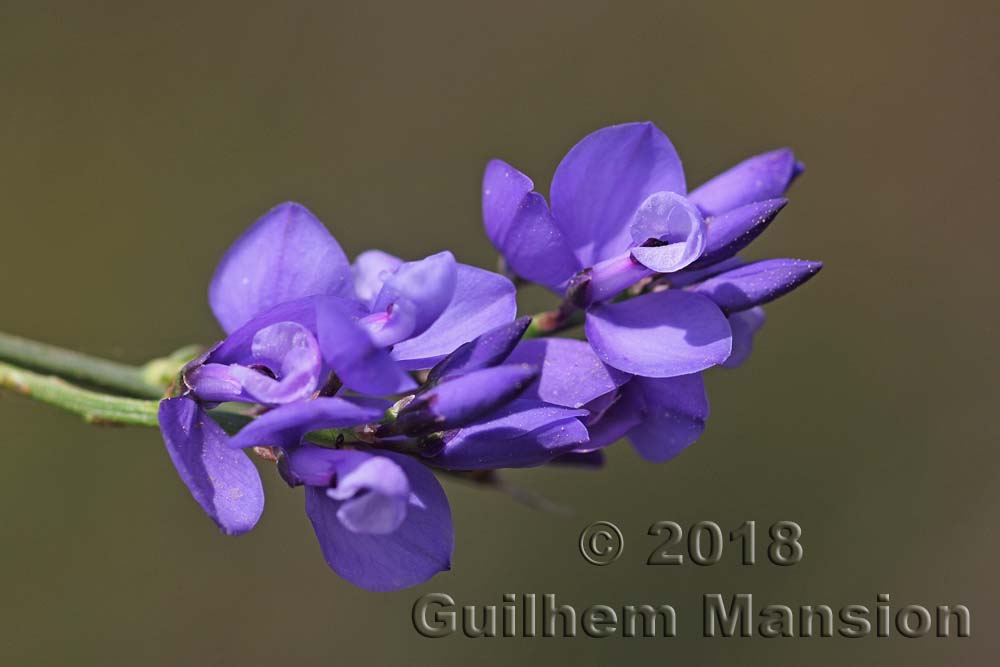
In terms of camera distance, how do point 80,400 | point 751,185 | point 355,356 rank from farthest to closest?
point 751,185, point 80,400, point 355,356

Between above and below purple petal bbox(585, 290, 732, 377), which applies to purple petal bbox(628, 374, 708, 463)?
below

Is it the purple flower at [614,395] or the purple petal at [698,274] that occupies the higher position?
the purple petal at [698,274]

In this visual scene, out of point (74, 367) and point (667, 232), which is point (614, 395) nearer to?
point (667, 232)

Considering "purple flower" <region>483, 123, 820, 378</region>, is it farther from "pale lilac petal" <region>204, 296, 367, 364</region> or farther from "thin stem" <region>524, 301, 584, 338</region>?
"pale lilac petal" <region>204, 296, 367, 364</region>

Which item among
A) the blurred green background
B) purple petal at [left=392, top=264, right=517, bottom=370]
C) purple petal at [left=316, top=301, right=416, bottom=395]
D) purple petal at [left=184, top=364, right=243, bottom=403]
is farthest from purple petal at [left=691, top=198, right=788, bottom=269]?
the blurred green background

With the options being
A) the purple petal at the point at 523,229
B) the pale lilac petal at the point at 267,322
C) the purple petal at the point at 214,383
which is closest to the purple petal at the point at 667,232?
the purple petal at the point at 523,229

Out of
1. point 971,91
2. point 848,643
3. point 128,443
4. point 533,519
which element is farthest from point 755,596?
point 971,91

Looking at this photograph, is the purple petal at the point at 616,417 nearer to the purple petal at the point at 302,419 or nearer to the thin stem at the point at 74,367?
the purple petal at the point at 302,419

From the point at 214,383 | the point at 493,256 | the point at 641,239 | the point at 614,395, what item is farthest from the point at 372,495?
the point at 493,256
